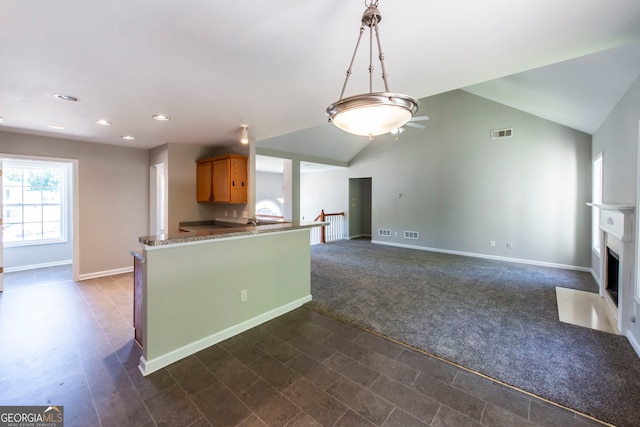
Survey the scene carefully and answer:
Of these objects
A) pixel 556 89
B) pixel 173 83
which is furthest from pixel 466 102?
pixel 173 83

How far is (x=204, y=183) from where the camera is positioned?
501 centimetres

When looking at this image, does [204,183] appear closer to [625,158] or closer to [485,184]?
[625,158]

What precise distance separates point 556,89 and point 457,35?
2.88 m

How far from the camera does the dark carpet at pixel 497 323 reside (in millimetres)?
2039

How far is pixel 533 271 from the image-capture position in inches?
203

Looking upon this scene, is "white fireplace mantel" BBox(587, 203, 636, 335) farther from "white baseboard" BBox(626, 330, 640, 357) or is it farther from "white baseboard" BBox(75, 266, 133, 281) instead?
"white baseboard" BBox(75, 266, 133, 281)

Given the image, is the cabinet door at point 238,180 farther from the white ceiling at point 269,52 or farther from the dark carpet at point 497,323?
the dark carpet at point 497,323

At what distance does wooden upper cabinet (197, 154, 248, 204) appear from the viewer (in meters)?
4.59

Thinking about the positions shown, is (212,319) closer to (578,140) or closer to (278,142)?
(278,142)

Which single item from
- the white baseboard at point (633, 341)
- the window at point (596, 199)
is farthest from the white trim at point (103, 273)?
the window at point (596, 199)

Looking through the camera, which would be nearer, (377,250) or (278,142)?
(278,142)

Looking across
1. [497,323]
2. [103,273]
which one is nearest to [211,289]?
[497,323]

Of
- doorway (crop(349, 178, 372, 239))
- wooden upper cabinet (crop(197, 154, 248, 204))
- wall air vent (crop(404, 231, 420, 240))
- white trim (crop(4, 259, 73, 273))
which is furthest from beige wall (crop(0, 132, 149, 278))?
wall air vent (crop(404, 231, 420, 240))

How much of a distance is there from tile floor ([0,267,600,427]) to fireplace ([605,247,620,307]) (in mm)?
2790
